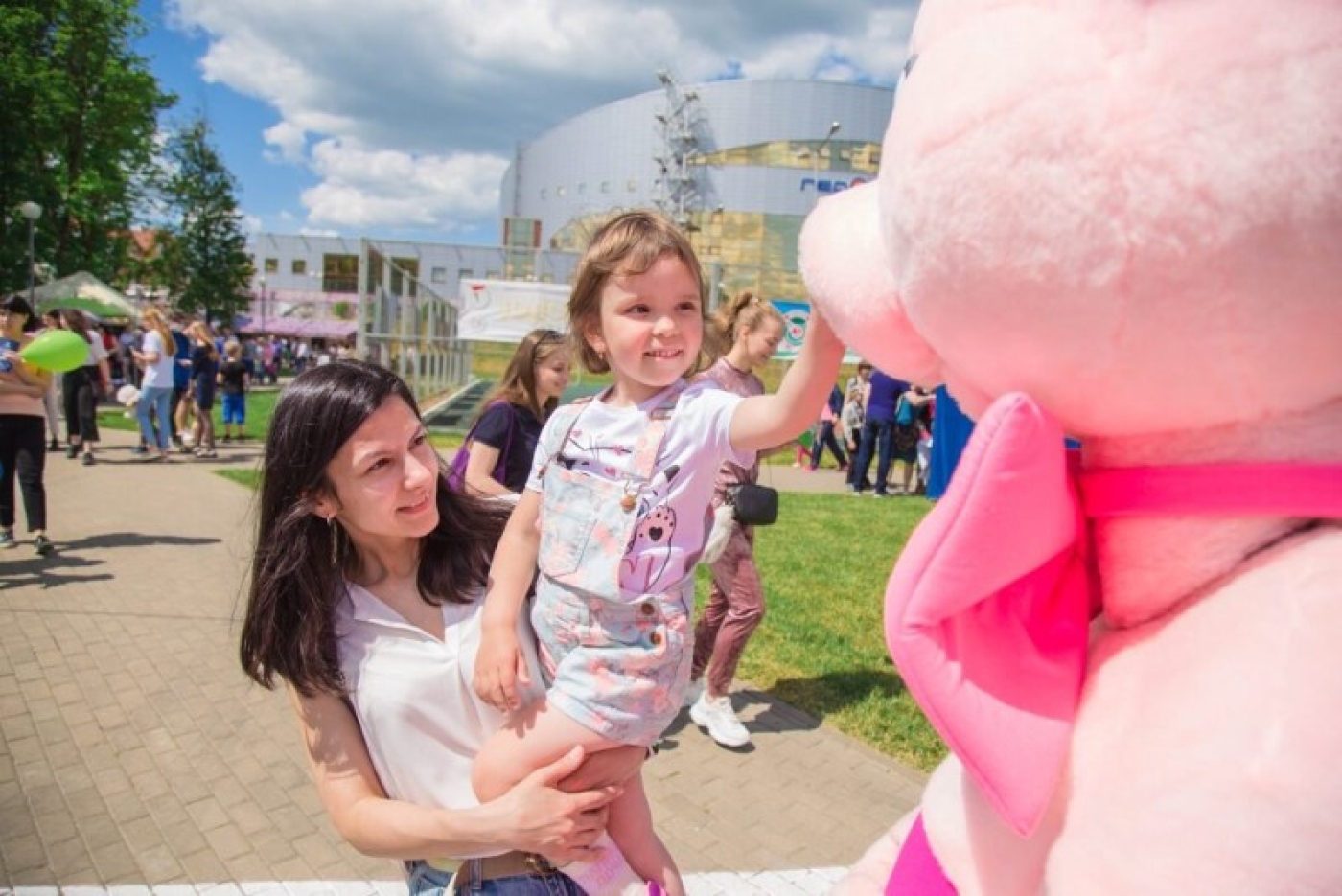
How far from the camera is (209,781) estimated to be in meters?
3.56

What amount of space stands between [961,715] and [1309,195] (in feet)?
1.50

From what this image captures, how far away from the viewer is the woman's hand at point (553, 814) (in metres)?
1.45

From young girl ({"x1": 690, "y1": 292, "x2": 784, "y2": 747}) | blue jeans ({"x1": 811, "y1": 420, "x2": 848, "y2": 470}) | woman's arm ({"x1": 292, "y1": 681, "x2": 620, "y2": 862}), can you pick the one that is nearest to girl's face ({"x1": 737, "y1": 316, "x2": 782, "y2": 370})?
young girl ({"x1": 690, "y1": 292, "x2": 784, "y2": 747})

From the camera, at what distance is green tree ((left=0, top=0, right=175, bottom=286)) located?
76.9 ft

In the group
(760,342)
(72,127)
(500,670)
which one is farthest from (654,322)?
(72,127)

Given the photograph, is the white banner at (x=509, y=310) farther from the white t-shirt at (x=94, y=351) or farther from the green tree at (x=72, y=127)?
the green tree at (x=72, y=127)

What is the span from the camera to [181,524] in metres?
8.03

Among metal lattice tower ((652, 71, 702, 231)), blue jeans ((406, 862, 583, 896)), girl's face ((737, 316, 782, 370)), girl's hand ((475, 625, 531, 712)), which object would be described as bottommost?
blue jeans ((406, 862, 583, 896))

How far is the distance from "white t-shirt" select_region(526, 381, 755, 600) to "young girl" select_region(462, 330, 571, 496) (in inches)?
73.5

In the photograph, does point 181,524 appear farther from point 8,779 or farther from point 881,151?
point 881,151

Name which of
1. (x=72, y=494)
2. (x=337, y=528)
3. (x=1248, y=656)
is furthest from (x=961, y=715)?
(x=72, y=494)

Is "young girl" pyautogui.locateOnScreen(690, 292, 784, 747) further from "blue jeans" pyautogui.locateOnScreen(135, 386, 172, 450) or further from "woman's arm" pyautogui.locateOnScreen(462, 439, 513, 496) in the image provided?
"blue jeans" pyautogui.locateOnScreen(135, 386, 172, 450)

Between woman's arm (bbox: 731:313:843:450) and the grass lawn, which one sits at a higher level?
woman's arm (bbox: 731:313:843:450)

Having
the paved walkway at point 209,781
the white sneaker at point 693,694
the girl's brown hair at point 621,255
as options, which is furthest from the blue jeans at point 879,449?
the girl's brown hair at point 621,255
